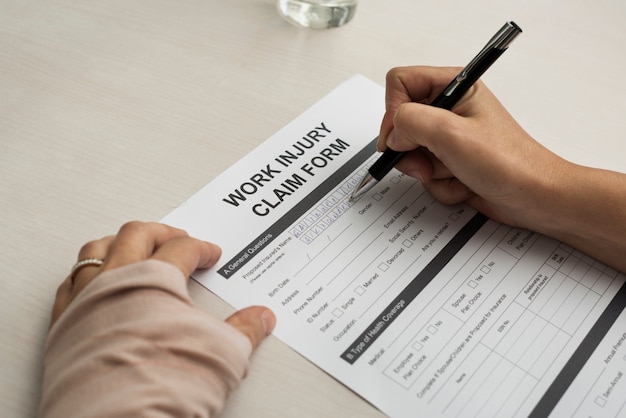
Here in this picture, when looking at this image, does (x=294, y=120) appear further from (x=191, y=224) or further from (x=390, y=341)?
(x=390, y=341)

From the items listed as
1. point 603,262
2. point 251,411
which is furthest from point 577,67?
point 251,411

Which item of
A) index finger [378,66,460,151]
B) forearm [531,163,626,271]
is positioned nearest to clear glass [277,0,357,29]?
index finger [378,66,460,151]

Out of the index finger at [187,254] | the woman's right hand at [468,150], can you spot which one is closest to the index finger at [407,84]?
the woman's right hand at [468,150]

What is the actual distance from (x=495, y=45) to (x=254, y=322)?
327mm

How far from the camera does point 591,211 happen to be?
0.62m

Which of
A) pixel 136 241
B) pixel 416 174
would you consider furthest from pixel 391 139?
pixel 136 241

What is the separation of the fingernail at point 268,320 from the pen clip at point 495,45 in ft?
0.89

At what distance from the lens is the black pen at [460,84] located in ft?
1.89

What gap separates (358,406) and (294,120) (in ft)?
1.10

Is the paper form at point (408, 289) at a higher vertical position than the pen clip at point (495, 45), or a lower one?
lower

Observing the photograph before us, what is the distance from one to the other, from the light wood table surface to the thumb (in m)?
0.01

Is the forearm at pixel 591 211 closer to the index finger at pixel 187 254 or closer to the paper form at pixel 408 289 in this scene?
the paper form at pixel 408 289

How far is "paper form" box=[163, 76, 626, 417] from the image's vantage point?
537 millimetres

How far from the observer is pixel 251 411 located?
20.2 inches
